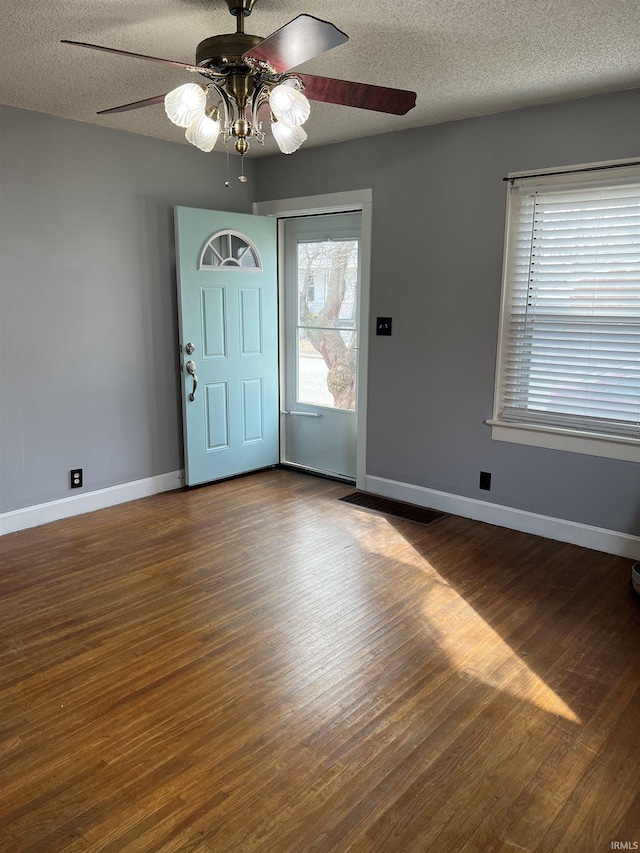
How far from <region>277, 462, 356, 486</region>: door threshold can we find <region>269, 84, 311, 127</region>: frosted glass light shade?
3.07 metres

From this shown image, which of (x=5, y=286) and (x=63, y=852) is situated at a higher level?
(x=5, y=286)

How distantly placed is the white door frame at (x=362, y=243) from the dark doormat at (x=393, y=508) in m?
0.21

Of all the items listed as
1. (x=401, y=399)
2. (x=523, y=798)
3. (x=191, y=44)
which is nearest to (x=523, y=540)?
(x=401, y=399)

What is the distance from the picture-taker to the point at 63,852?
63.0 inches

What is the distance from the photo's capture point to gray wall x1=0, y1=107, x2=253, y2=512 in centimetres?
362

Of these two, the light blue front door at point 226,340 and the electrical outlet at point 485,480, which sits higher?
the light blue front door at point 226,340

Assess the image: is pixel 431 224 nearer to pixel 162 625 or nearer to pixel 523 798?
pixel 162 625

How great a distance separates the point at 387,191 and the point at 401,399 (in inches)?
55.1

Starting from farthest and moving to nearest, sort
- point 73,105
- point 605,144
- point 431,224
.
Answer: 1. point 431,224
2. point 73,105
3. point 605,144

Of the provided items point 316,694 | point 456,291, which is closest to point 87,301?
point 456,291

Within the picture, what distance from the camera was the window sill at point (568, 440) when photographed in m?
3.32

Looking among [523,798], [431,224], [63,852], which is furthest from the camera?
[431,224]

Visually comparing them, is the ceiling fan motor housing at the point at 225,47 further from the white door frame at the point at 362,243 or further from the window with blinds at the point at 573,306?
the white door frame at the point at 362,243

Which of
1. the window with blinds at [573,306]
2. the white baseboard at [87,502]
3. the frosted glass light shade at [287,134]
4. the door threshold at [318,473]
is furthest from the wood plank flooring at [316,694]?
the frosted glass light shade at [287,134]
